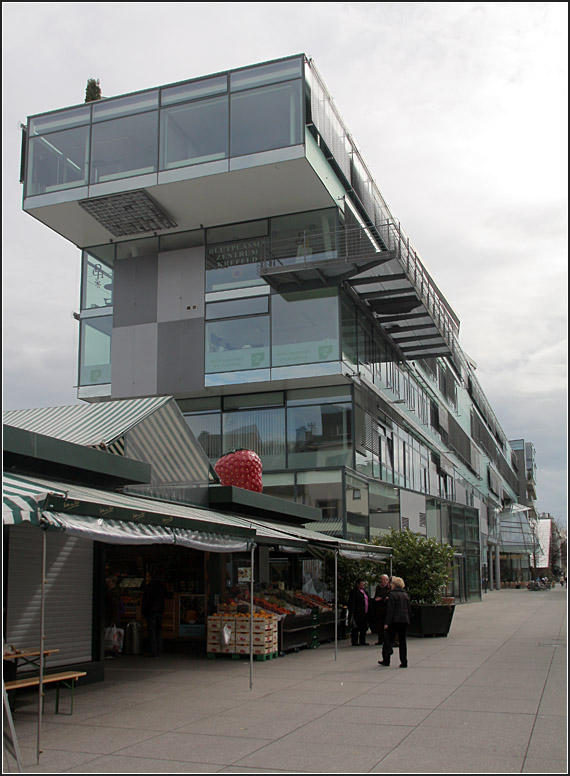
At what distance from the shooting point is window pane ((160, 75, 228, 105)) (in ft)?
85.9

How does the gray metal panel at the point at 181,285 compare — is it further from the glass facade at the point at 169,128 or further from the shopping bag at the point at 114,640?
the shopping bag at the point at 114,640

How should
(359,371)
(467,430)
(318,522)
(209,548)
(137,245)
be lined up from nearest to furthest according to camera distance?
1. (209,548)
2. (318,522)
3. (359,371)
4. (137,245)
5. (467,430)

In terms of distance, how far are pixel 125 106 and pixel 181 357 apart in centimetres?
880

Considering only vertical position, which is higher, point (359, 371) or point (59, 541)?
point (359, 371)

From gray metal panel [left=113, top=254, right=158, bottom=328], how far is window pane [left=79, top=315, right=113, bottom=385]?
538 mm

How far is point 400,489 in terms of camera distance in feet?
105

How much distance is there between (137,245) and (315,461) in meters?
10.6

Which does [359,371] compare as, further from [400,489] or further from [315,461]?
[400,489]

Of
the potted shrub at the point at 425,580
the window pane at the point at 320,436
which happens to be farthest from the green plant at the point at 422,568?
the window pane at the point at 320,436

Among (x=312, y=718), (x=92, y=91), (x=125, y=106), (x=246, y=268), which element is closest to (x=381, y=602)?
(x=312, y=718)

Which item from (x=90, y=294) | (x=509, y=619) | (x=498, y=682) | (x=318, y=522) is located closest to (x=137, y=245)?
(x=90, y=294)

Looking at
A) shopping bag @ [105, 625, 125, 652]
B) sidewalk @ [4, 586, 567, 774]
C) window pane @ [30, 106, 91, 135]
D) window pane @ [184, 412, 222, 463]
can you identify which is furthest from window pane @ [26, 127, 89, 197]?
sidewalk @ [4, 586, 567, 774]

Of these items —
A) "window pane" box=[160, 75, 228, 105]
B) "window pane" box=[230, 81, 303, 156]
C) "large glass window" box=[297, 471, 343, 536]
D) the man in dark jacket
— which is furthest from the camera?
"window pane" box=[160, 75, 228, 105]

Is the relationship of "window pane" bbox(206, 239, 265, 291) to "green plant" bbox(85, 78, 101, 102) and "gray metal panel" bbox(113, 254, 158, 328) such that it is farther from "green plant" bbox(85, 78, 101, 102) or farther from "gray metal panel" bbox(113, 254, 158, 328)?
"green plant" bbox(85, 78, 101, 102)
